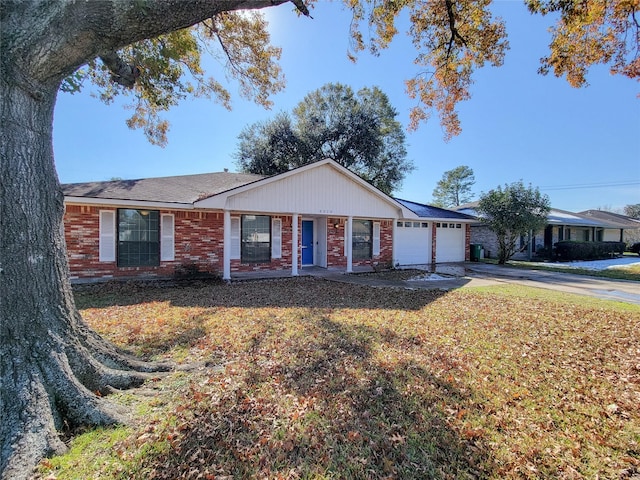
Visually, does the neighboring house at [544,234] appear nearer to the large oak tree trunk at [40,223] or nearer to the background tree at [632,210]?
the large oak tree trunk at [40,223]

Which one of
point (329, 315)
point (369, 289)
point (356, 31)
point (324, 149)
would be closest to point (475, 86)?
point (356, 31)

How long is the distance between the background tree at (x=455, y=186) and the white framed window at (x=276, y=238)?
45479 mm

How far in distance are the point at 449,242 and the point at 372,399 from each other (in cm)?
1654

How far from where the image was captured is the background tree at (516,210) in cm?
1757

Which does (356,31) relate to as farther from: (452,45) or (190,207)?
(190,207)

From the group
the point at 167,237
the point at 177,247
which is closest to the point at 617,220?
the point at 177,247

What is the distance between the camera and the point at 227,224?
10.5 meters

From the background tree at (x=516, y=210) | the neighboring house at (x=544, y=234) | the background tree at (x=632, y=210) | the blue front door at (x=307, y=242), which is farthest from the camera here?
the background tree at (x=632, y=210)

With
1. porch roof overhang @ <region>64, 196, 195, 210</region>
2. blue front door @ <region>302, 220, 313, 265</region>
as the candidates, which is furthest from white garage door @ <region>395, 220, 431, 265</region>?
porch roof overhang @ <region>64, 196, 195, 210</region>

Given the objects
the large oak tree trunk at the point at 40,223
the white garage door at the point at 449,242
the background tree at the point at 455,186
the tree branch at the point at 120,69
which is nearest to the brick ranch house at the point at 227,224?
the white garage door at the point at 449,242

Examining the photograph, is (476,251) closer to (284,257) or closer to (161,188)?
(284,257)

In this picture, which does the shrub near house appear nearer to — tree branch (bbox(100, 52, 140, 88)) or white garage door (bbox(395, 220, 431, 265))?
white garage door (bbox(395, 220, 431, 265))

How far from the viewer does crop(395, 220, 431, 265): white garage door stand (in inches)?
639

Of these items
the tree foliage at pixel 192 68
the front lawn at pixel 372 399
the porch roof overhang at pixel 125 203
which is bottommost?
the front lawn at pixel 372 399
